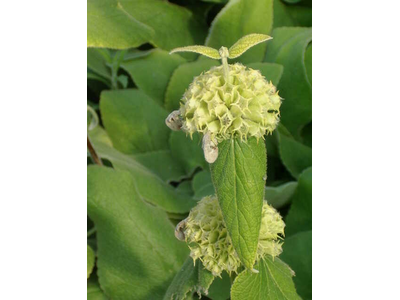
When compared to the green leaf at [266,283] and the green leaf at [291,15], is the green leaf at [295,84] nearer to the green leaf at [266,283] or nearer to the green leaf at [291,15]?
the green leaf at [291,15]

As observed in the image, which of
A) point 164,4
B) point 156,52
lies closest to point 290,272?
point 156,52

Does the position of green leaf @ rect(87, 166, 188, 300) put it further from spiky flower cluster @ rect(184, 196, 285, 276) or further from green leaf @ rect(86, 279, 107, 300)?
spiky flower cluster @ rect(184, 196, 285, 276)

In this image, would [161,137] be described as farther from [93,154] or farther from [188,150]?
[93,154]

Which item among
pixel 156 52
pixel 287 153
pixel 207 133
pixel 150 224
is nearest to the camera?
pixel 207 133

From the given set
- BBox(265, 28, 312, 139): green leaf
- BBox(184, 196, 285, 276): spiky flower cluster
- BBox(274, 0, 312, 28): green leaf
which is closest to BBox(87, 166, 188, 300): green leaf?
BBox(184, 196, 285, 276): spiky flower cluster

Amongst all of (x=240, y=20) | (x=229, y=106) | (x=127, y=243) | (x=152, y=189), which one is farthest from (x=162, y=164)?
(x=229, y=106)

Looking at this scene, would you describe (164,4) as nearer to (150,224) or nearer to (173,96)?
(173,96)

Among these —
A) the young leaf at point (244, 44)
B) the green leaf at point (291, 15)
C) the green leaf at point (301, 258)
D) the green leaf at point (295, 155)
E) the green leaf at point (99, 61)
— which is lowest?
the green leaf at point (301, 258)

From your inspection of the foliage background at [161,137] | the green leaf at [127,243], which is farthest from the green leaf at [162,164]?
the green leaf at [127,243]
